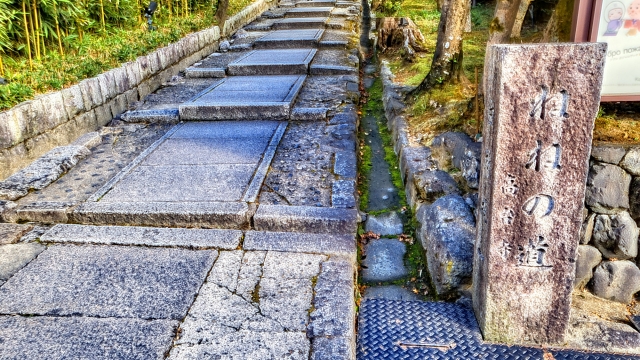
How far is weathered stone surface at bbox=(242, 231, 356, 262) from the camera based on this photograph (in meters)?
3.37

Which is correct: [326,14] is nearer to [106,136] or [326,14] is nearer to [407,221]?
[106,136]

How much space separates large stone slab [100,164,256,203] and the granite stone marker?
215 cm

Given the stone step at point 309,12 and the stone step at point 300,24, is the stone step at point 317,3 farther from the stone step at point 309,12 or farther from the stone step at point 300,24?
the stone step at point 300,24

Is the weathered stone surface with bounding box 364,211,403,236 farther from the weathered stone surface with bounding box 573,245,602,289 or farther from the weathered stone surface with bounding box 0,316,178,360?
the weathered stone surface with bounding box 0,316,178,360

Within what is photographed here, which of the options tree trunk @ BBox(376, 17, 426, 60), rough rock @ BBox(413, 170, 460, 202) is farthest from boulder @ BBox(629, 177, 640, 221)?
tree trunk @ BBox(376, 17, 426, 60)

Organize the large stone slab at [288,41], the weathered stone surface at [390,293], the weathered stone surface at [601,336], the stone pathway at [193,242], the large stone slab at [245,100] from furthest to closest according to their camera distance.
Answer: the large stone slab at [288,41] < the large stone slab at [245,100] < the weathered stone surface at [390,293] < the weathered stone surface at [601,336] < the stone pathway at [193,242]

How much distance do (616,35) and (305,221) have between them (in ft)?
7.73

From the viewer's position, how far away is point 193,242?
3.45 meters

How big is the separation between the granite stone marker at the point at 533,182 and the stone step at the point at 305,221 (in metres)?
1.12

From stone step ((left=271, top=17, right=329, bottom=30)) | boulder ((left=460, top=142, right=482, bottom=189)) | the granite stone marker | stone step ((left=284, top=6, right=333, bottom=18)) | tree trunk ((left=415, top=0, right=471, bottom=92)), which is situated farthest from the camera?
stone step ((left=284, top=6, right=333, bottom=18))

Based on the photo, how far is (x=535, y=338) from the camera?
8.83 ft

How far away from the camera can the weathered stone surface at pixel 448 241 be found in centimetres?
316

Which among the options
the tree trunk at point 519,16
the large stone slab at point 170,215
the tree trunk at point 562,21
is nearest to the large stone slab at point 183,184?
the large stone slab at point 170,215

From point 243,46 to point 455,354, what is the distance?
9.12m
